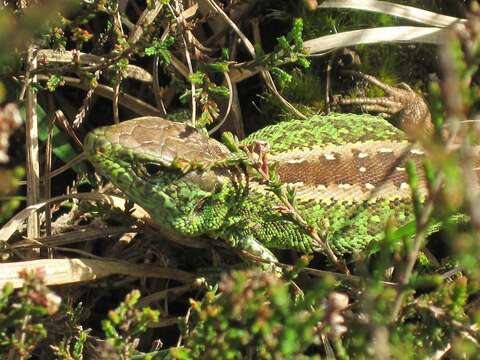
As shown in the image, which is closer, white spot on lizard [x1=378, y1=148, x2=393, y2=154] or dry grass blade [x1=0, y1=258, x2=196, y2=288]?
dry grass blade [x1=0, y1=258, x2=196, y2=288]

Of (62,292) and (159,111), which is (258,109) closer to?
(159,111)

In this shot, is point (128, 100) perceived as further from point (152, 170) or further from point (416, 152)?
point (416, 152)

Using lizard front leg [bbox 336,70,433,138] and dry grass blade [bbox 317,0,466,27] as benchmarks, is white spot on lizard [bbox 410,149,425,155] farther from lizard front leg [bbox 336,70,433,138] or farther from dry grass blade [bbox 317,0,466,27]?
dry grass blade [bbox 317,0,466,27]

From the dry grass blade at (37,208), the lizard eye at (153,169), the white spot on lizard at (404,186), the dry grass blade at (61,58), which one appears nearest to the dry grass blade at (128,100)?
the dry grass blade at (61,58)

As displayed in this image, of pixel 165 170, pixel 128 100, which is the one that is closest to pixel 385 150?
pixel 165 170

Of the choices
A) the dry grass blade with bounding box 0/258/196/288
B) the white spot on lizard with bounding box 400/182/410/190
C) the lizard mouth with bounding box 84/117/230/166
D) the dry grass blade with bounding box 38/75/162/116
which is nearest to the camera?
the dry grass blade with bounding box 0/258/196/288

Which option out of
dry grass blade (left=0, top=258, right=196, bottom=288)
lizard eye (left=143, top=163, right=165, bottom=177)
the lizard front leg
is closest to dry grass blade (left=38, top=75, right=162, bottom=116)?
lizard eye (left=143, top=163, right=165, bottom=177)

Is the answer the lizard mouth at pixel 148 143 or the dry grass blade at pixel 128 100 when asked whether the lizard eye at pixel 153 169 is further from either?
the dry grass blade at pixel 128 100

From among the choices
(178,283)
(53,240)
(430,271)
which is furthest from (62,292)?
(430,271)
